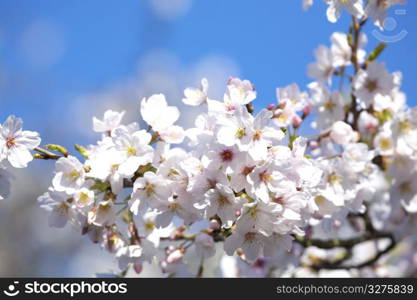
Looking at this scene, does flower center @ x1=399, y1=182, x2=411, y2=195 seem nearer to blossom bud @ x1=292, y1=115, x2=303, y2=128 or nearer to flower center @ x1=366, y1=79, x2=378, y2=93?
flower center @ x1=366, y1=79, x2=378, y2=93

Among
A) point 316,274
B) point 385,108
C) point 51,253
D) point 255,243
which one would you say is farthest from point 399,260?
point 51,253

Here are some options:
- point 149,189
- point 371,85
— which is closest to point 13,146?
point 149,189

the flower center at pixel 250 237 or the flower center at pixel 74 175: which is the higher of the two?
the flower center at pixel 74 175

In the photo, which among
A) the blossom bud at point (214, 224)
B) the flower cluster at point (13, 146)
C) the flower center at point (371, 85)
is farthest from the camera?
the flower center at point (371, 85)

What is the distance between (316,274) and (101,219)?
197 centimetres

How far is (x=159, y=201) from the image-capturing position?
1924 millimetres

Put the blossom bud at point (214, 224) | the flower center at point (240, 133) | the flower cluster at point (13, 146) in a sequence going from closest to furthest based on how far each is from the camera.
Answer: the flower center at point (240, 133), the flower cluster at point (13, 146), the blossom bud at point (214, 224)

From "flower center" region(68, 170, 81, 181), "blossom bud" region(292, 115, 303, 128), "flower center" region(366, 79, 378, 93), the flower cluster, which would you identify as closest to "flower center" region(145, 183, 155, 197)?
"flower center" region(68, 170, 81, 181)

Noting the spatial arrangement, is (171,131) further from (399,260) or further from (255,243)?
(399,260)

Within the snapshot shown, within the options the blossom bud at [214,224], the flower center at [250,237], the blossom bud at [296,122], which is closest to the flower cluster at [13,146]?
the blossom bud at [214,224]

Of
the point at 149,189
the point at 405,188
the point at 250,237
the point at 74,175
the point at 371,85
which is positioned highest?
the point at 371,85

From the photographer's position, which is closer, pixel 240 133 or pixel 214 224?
pixel 240 133

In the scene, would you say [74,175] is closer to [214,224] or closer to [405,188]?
[214,224]

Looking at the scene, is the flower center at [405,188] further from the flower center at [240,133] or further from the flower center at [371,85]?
the flower center at [240,133]
